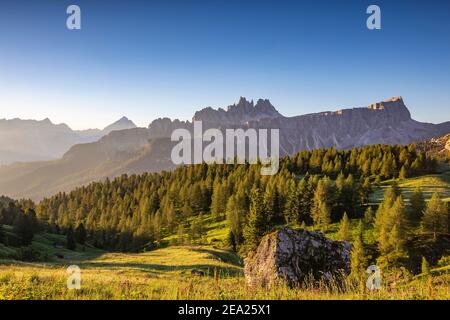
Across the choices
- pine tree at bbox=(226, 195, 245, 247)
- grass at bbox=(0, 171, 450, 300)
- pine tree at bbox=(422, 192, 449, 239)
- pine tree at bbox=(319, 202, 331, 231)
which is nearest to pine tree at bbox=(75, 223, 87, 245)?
grass at bbox=(0, 171, 450, 300)

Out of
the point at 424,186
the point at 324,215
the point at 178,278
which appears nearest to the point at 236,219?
the point at 324,215

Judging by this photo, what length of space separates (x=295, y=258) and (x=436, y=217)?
67.3 metres

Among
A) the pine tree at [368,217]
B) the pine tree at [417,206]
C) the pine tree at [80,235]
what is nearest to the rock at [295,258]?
A: the pine tree at [368,217]

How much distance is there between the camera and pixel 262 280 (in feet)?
60.4

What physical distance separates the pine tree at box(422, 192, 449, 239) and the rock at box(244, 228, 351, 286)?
6320 cm

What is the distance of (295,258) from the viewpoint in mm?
18547

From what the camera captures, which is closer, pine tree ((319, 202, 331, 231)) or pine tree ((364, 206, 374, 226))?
pine tree ((364, 206, 374, 226))

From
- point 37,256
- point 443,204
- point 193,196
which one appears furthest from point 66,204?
point 443,204

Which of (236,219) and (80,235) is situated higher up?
(236,219)

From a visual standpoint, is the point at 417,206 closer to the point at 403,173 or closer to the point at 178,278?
the point at 403,173

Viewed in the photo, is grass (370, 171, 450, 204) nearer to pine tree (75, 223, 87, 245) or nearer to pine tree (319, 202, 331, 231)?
pine tree (319, 202, 331, 231)

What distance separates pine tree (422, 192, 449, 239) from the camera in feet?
233

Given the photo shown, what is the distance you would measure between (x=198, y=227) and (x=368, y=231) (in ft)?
160
